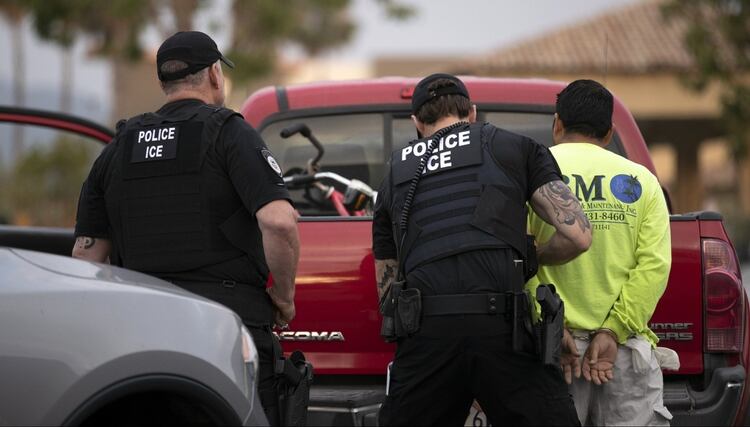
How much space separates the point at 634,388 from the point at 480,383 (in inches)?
26.8

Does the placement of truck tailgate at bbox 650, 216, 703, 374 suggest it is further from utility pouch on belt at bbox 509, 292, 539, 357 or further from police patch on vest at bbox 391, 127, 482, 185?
police patch on vest at bbox 391, 127, 482, 185

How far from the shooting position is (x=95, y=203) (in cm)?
451

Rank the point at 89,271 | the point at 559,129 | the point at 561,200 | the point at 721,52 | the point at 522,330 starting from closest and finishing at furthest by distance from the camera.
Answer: the point at 89,271, the point at 522,330, the point at 561,200, the point at 559,129, the point at 721,52

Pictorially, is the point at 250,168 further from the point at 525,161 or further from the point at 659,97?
the point at 659,97

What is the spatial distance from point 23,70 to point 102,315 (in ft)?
145

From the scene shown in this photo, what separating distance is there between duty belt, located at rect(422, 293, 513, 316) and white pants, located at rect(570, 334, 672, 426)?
0.50m

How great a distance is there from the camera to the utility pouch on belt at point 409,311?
4.16 m

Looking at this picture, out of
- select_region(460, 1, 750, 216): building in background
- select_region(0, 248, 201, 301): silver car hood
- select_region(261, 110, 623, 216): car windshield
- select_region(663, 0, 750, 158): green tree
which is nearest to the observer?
select_region(0, 248, 201, 301): silver car hood

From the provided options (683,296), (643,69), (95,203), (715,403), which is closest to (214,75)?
(95,203)

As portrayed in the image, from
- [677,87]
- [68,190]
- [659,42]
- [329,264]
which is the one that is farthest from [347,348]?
[659,42]

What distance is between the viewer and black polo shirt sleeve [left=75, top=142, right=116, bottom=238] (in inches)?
175

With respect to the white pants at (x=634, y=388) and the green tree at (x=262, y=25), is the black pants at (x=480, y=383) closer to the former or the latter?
the white pants at (x=634, y=388)

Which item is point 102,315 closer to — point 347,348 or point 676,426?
point 347,348

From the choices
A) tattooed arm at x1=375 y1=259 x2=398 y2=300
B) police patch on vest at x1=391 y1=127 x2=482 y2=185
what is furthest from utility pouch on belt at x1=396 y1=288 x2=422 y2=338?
police patch on vest at x1=391 y1=127 x2=482 y2=185
